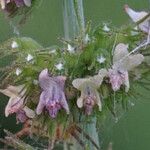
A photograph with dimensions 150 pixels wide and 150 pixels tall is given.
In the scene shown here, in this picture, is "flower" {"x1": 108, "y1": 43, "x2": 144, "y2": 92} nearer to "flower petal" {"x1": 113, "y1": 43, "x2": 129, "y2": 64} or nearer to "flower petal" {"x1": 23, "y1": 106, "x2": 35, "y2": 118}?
"flower petal" {"x1": 113, "y1": 43, "x2": 129, "y2": 64}

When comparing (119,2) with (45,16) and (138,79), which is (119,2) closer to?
(45,16)

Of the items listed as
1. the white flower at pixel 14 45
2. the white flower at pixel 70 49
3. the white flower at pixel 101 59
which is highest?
the white flower at pixel 70 49

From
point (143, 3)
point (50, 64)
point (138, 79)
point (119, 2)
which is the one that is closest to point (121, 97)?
point (138, 79)

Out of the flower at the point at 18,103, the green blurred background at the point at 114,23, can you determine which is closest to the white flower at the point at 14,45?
the flower at the point at 18,103

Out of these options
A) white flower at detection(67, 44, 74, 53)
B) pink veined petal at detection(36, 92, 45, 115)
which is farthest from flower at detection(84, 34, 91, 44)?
pink veined petal at detection(36, 92, 45, 115)

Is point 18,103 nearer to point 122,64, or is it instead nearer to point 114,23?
point 122,64

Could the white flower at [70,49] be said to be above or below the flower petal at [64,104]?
above

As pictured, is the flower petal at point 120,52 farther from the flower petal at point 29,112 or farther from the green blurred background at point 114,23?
the green blurred background at point 114,23
